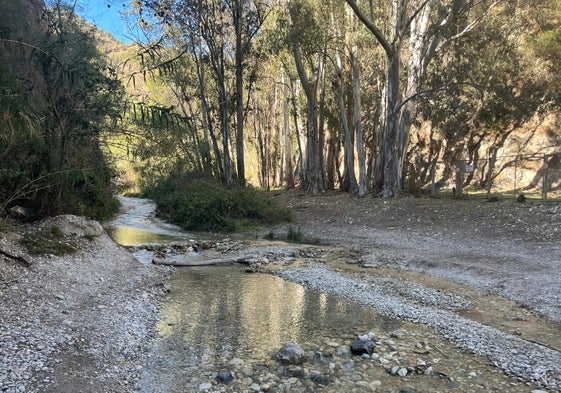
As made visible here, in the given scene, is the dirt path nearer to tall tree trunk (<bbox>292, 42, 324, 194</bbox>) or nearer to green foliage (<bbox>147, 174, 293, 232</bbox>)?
green foliage (<bbox>147, 174, 293, 232</bbox>)

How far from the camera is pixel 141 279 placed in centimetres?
1045

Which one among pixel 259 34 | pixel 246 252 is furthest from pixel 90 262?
pixel 259 34

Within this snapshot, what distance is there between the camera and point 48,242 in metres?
10.2

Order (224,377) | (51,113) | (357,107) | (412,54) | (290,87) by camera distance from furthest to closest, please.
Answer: (290,87) < (357,107) < (412,54) < (51,113) < (224,377)

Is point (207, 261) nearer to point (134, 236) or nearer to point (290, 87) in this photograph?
point (134, 236)

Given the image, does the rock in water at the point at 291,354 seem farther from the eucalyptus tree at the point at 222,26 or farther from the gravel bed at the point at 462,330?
the eucalyptus tree at the point at 222,26

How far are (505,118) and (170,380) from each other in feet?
106

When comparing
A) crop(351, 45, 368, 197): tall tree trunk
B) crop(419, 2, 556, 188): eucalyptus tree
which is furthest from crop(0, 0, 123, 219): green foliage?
crop(419, 2, 556, 188): eucalyptus tree

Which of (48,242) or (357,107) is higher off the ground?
(357,107)

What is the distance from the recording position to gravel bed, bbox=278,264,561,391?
596 centimetres

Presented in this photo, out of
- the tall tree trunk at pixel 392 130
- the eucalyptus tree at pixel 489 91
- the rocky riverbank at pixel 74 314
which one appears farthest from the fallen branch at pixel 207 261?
the eucalyptus tree at pixel 489 91

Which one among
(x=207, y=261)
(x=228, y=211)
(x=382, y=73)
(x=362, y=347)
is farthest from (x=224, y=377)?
(x=382, y=73)

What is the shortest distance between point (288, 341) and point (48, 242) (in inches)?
241

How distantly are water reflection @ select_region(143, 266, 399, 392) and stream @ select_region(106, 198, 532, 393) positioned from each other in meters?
0.02
